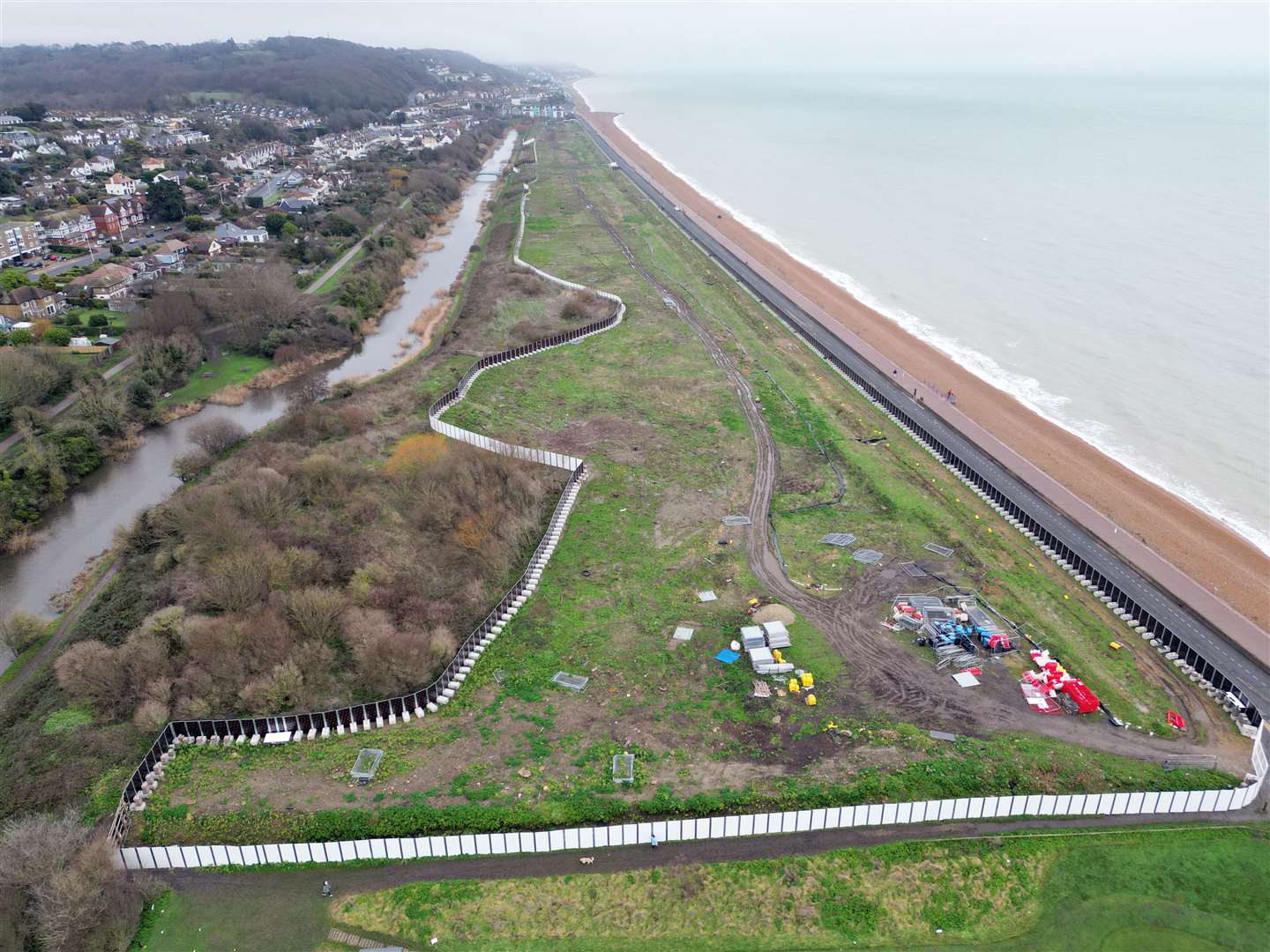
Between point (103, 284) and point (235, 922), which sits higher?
point (103, 284)

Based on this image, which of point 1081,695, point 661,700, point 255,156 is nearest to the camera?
point 1081,695

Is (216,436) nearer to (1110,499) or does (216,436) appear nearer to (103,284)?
(103,284)

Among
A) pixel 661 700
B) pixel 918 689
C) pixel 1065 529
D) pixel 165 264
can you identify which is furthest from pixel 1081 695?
pixel 165 264

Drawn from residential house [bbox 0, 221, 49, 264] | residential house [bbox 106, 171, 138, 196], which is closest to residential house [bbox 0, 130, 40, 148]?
residential house [bbox 106, 171, 138, 196]

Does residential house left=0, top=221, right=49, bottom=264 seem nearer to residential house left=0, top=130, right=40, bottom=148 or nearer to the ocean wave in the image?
residential house left=0, top=130, right=40, bottom=148

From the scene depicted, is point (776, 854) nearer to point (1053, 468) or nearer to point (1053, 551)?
point (1053, 551)
